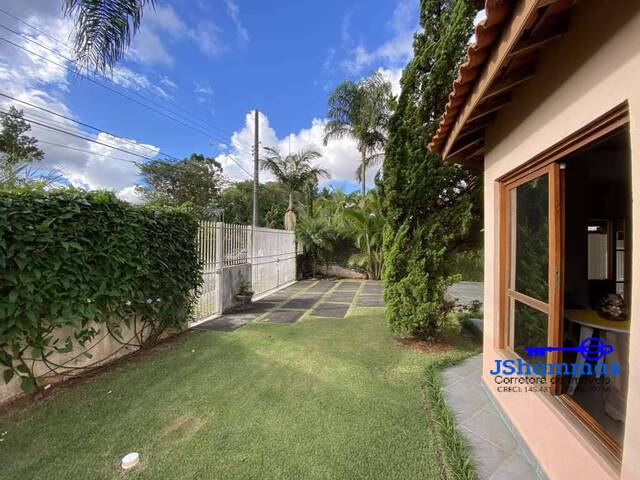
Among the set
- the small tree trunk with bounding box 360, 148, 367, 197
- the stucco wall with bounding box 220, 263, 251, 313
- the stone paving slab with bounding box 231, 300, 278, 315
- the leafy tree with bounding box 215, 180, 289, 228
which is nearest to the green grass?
the stucco wall with bounding box 220, 263, 251, 313

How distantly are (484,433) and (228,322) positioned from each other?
5.27 m

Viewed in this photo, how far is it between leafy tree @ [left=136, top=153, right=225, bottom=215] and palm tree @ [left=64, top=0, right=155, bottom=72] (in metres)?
27.0

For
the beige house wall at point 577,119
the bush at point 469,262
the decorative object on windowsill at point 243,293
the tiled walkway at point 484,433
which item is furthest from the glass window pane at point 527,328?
the decorative object on windowsill at point 243,293

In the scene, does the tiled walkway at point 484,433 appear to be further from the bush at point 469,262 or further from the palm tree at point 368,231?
the palm tree at point 368,231

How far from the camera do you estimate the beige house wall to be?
1365mm

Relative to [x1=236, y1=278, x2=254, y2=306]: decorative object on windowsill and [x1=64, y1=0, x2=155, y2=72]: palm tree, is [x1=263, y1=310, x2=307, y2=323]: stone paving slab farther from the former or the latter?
[x1=64, y1=0, x2=155, y2=72]: palm tree

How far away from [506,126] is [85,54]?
503cm

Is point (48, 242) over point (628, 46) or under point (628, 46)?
under

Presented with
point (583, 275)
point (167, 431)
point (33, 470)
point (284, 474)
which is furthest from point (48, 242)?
point (583, 275)

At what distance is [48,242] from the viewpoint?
3.15 meters

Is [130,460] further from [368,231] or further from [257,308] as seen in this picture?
[368,231]

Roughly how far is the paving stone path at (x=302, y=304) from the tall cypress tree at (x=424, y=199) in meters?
2.65

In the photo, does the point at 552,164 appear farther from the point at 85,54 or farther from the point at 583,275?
the point at 85,54

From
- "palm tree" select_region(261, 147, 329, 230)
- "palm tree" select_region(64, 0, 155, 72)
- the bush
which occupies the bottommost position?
the bush
